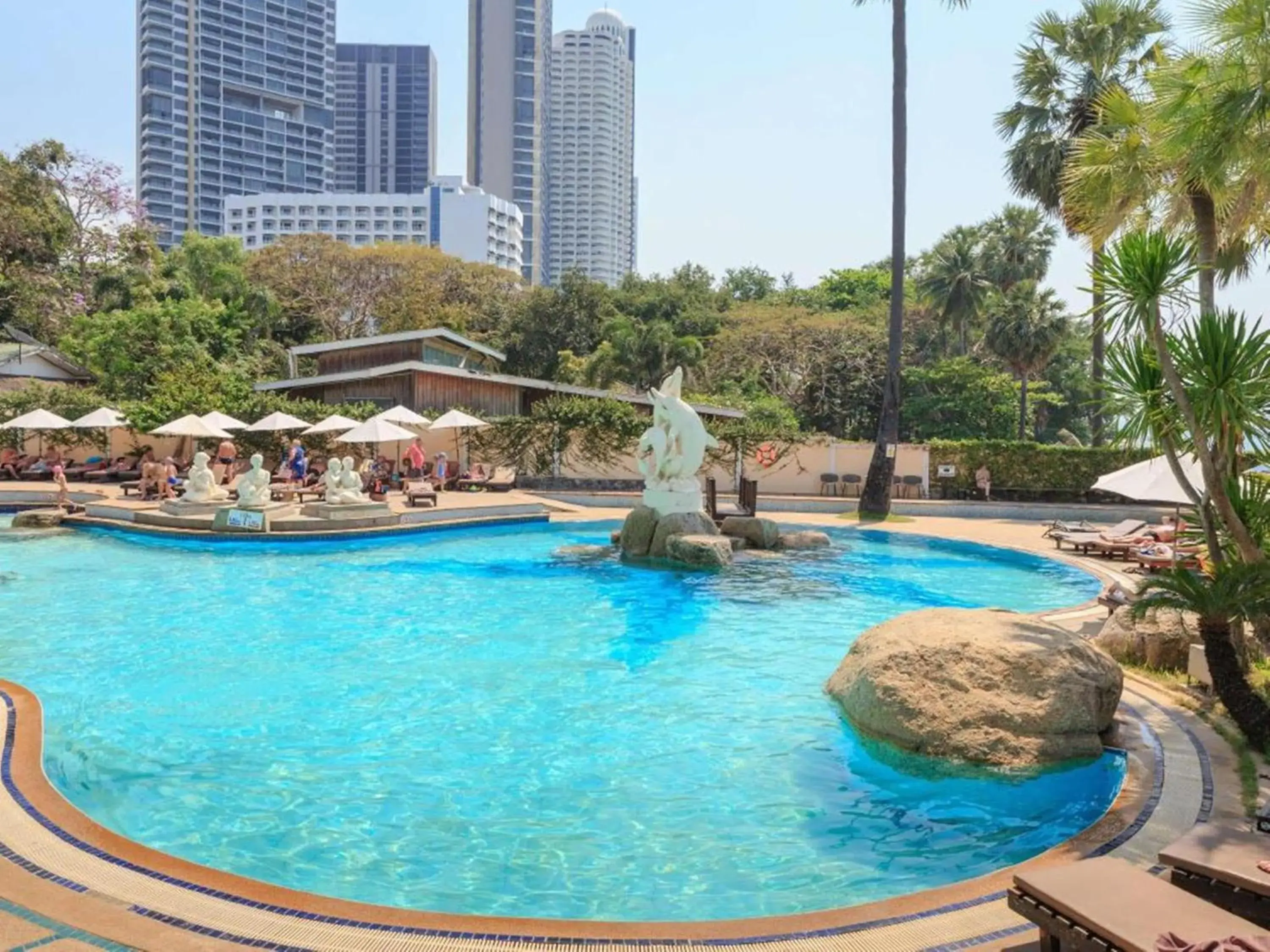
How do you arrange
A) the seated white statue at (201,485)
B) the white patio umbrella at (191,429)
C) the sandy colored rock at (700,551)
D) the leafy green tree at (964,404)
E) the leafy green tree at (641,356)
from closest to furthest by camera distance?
1. the sandy colored rock at (700,551)
2. the seated white statue at (201,485)
3. the white patio umbrella at (191,429)
4. the leafy green tree at (964,404)
5. the leafy green tree at (641,356)

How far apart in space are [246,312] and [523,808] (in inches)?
1840

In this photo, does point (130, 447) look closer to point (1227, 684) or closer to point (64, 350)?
point (64, 350)

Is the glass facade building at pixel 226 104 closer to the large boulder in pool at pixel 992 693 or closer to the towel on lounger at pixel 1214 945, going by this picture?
the large boulder in pool at pixel 992 693

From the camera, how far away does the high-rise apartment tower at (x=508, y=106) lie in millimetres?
153750

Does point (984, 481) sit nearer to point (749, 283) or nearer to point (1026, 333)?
point (1026, 333)

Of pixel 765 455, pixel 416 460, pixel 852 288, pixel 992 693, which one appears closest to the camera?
pixel 992 693

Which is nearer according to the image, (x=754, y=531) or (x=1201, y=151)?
(x=1201, y=151)

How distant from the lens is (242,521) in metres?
18.7

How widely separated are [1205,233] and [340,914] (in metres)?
8.58

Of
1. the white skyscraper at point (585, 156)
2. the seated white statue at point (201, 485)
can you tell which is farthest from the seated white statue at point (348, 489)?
the white skyscraper at point (585, 156)

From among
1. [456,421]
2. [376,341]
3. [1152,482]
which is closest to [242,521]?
[456,421]

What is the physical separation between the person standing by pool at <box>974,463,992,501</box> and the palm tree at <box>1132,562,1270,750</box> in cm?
2207

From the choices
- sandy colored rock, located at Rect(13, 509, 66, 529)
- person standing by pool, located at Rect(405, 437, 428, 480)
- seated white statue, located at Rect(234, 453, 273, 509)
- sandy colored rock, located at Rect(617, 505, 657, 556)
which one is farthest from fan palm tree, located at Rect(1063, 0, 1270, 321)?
sandy colored rock, located at Rect(13, 509, 66, 529)

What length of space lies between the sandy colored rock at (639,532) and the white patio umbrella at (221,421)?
1288 cm
